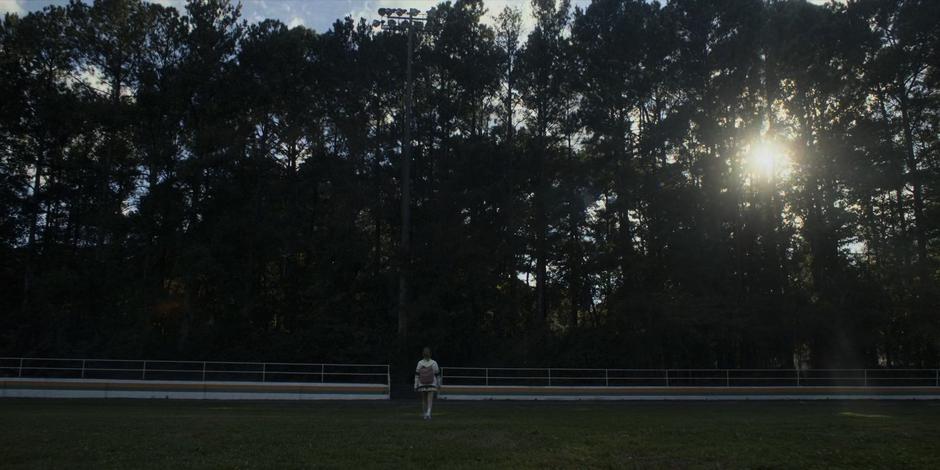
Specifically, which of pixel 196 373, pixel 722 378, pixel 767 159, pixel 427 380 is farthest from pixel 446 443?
pixel 767 159

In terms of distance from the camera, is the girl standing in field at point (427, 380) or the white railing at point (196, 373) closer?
the girl standing in field at point (427, 380)

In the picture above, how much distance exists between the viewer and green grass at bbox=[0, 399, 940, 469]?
30.0 ft

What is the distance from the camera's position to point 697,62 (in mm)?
41000

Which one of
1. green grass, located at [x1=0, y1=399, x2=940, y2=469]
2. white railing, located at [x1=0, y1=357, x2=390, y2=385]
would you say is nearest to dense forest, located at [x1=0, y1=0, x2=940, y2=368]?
white railing, located at [x1=0, y1=357, x2=390, y2=385]

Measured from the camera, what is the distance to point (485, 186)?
1610 inches

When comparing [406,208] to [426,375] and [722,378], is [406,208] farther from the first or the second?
[426,375]

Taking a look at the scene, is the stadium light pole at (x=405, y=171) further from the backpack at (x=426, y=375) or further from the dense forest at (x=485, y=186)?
the backpack at (x=426, y=375)

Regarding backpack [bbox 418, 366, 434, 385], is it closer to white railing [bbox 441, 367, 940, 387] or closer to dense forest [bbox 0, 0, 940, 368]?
white railing [bbox 441, 367, 940, 387]

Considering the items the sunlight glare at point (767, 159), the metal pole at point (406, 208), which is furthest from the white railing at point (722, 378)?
the sunlight glare at point (767, 159)

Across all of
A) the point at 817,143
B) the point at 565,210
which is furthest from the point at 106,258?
the point at 817,143

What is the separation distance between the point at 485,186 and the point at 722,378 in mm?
18033

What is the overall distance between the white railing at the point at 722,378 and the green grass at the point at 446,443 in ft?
53.2

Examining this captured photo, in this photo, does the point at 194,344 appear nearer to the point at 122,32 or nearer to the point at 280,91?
the point at 280,91

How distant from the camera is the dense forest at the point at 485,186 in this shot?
35.8 m
